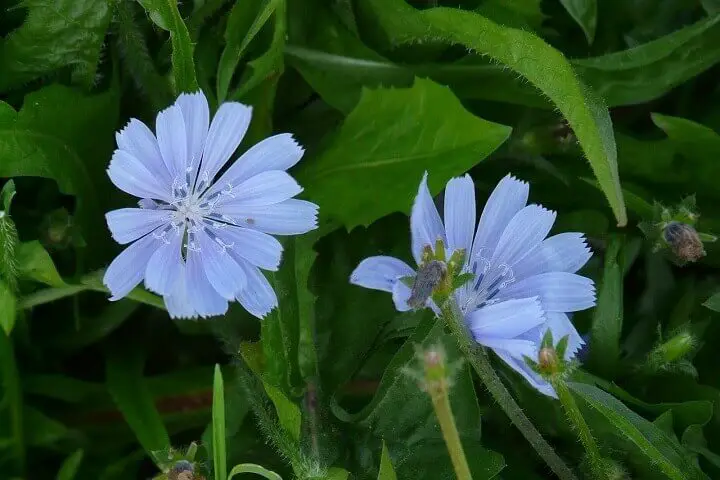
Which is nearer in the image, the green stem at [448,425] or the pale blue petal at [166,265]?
the green stem at [448,425]

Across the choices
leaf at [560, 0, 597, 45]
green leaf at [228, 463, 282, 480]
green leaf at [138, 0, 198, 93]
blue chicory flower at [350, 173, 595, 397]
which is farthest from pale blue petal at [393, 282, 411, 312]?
leaf at [560, 0, 597, 45]

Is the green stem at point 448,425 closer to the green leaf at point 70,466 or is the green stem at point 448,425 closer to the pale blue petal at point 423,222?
the pale blue petal at point 423,222

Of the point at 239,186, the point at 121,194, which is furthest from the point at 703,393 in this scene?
the point at 121,194

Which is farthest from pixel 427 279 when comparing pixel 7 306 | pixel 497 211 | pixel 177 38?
pixel 7 306

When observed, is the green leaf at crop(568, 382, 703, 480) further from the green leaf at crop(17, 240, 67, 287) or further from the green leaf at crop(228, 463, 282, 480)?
the green leaf at crop(17, 240, 67, 287)

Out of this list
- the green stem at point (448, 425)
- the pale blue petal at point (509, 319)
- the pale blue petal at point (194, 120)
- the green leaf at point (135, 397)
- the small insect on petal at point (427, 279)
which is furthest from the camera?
the green leaf at point (135, 397)

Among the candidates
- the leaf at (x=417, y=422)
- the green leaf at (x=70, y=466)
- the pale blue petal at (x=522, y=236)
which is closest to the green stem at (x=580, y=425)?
A: the leaf at (x=417, y=422)
